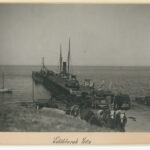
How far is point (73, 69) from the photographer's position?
125 centimetres

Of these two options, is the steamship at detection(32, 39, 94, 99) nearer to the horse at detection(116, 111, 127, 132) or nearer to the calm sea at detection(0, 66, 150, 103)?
the calm sea at detection(0, 66, 150, 103)

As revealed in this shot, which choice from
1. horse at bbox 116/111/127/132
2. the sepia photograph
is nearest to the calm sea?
the sepia photograph

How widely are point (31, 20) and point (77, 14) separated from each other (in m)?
0.21

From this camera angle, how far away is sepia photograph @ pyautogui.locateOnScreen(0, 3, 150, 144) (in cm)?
123

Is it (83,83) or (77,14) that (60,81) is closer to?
(83,83)

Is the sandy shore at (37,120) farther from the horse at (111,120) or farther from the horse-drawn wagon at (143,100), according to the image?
the horse-drawn wagon at (143,100)

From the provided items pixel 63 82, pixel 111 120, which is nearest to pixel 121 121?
pixel 111 120

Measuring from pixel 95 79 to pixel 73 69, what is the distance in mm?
112

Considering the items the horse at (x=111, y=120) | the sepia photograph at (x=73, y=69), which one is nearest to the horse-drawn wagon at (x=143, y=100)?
the sepia photograph at (x=73, y=69)

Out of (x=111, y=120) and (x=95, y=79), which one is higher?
(x=95, y=79)

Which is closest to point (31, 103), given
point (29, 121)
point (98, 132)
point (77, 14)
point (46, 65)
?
point (29, 121)
